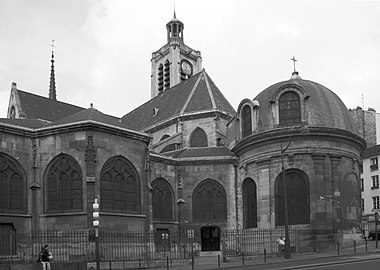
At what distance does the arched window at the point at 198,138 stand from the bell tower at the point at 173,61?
1000 inches

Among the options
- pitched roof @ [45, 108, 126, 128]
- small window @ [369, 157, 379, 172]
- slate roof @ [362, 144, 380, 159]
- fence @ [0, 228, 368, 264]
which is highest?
pitched roof @ [45, 108, 126, 128]

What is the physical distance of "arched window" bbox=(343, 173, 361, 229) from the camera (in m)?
33.5

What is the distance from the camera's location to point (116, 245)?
2905 centimetres

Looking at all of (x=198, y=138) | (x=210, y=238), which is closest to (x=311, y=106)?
(x=210, y=238)

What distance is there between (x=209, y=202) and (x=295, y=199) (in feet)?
24.1

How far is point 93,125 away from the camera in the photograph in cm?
2980

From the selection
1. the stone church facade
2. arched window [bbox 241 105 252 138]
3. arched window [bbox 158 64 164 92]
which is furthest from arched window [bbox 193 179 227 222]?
arched window [bbox 158 64 164 92]

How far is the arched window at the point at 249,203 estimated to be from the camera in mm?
35750

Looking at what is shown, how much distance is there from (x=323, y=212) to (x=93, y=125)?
1393 centimetres

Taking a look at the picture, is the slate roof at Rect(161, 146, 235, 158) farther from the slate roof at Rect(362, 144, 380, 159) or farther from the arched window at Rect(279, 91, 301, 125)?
the slate roof at Rect(362, 144, 380, 159)

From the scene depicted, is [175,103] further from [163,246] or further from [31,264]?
[31,264]

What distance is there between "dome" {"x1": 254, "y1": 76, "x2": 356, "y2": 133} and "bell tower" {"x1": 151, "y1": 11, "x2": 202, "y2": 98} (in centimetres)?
3856

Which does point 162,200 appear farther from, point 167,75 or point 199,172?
point 167,75

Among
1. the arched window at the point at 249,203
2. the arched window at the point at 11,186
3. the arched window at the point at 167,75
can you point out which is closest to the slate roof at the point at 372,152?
the arched window at the point at 249,203
